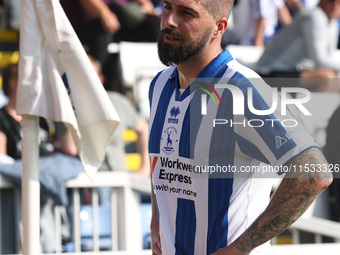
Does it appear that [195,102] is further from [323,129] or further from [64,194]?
[323,129]

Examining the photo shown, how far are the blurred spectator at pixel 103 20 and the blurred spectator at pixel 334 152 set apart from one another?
2550 mm

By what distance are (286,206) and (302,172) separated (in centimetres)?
→ 13

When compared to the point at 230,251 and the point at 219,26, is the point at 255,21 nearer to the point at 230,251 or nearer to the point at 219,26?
the point at 219,26

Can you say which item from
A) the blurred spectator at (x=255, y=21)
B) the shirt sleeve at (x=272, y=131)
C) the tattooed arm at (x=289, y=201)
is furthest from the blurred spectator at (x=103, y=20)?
the tattooed arm at (x=289, y=201)

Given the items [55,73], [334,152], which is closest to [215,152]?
[55,73]

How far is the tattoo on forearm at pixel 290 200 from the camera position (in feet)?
7.52

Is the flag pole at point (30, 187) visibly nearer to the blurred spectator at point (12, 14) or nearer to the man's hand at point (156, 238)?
the man's hand at point (156, 238)

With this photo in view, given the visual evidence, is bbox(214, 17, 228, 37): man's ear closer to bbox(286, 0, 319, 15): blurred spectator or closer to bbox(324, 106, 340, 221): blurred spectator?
bbox(324, 106, 340, 221): blurred spectator

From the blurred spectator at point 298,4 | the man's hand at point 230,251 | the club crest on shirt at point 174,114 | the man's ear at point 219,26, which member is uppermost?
the blurred spectator at point 298,4

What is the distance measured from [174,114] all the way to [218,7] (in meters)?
0.45

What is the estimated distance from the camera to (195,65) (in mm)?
2662

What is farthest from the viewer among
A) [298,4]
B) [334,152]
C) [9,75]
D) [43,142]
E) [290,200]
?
[298,4]

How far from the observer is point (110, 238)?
5.39 meters

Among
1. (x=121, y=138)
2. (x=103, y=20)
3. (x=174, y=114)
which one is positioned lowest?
(x=174, y=114)
